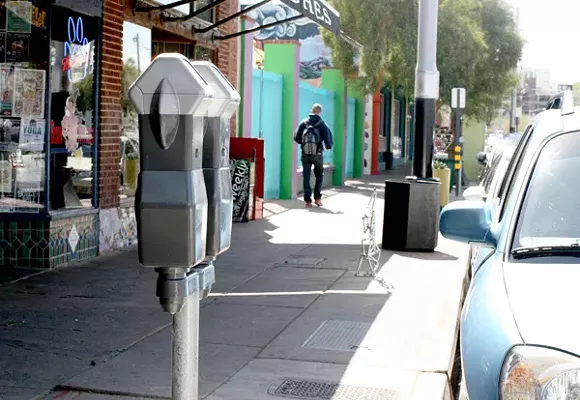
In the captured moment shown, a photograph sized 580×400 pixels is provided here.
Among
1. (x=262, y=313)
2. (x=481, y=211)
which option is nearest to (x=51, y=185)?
(x=262, y=313)

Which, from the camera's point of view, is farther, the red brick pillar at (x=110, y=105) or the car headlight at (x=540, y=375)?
the red brick pillar at (x=110, y=105)

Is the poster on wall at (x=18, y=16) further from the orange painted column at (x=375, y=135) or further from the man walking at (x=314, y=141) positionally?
the orange painted column at (x=375, y=135)

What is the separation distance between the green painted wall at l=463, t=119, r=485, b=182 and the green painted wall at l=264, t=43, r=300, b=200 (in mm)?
11587

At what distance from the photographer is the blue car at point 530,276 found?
10.5ft

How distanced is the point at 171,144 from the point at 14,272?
6.47 m

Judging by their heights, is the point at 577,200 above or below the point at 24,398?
above

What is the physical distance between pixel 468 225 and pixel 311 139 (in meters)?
13.0

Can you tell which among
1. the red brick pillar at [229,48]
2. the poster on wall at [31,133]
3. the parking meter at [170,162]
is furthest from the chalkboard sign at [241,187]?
the parking meter at [170,162]

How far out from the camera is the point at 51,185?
31.9 feet

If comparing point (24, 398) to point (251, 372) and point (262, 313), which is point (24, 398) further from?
point (262, 313)

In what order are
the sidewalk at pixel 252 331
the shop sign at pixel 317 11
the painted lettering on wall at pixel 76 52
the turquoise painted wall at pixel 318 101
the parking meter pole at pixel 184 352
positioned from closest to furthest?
the parking meter pole at pixel 184 352
the sidewalk at pixel 252 331
the painted lettering on wall at pixel 76 52
the shop sign at pixel 317 11
the turquoise painted wall at pixel 318 101

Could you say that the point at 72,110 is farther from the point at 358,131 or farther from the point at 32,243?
the point at 358,131

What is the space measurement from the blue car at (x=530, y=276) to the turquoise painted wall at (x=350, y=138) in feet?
71.8

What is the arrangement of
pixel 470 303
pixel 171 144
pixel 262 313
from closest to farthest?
pixel 171 144 < pixel 470 303 < pixel 262 313
